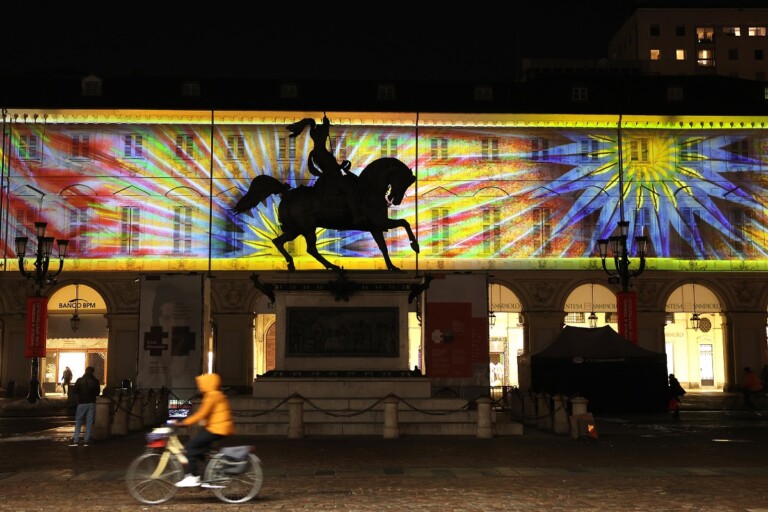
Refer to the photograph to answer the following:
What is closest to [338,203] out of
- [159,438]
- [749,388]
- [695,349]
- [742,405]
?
[159,438]

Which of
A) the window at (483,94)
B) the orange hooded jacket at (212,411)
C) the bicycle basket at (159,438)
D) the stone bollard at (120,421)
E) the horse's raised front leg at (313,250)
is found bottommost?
the stone bollard at (120,421)

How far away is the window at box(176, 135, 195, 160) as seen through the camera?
48.9 metres

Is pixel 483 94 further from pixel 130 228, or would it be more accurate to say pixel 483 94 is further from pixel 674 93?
pixel 130 228

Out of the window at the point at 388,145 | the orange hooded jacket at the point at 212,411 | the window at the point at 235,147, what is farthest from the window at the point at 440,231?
the orange hooded jacket at the point at 212,411

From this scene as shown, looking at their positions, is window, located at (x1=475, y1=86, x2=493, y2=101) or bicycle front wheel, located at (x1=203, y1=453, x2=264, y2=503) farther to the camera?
window, located at (x1=475, y1=86, x2=493, y2=101)

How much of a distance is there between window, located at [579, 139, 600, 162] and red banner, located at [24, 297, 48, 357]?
26256 millimetres

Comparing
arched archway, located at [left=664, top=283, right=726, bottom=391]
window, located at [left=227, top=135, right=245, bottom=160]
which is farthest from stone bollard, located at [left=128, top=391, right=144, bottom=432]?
arched archway, located at [left=664, top=283, right=726, bottom=391]

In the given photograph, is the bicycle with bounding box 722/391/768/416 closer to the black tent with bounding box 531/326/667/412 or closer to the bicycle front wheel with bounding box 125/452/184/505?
the black tent with bounding box 531/326/667/412

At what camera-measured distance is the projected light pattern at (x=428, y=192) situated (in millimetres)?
48312

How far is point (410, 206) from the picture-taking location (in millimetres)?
49281

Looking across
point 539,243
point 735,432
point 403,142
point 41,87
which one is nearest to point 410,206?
point 403,142

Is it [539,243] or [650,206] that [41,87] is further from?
[650,206]

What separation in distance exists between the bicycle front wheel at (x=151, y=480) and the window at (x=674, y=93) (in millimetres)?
45013

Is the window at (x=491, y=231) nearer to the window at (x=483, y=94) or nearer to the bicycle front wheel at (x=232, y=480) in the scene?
the window at (x=483, y=94)
